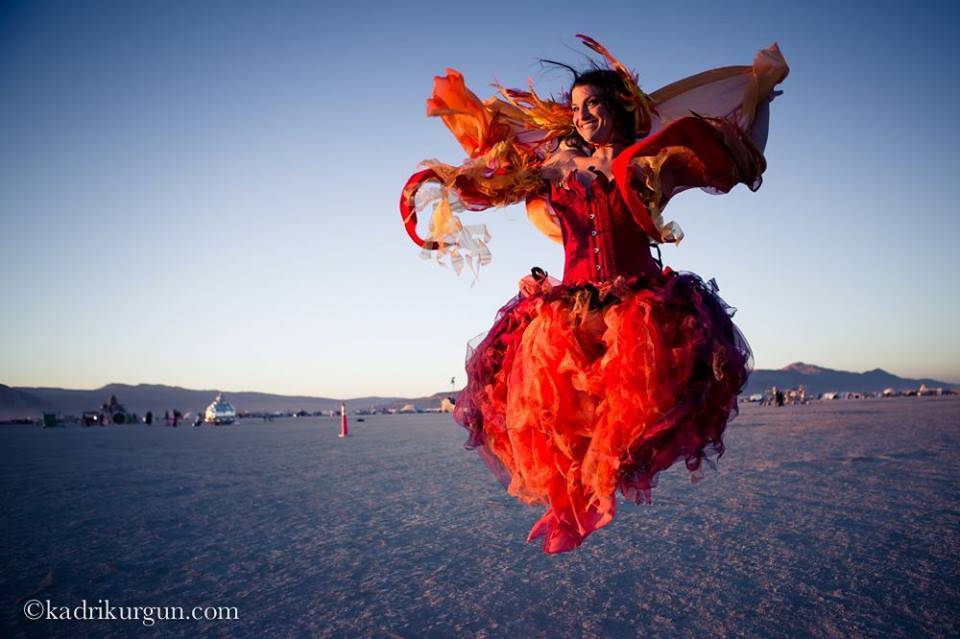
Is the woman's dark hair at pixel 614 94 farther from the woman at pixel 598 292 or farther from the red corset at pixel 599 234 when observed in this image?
the red corset at pixel 599 234

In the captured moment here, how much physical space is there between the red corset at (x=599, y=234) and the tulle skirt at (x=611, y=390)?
0.56 feet

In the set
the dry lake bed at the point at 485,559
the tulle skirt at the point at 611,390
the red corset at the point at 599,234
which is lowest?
the dry lake bed at the point at 485,559

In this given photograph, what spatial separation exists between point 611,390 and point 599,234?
0.64 meters

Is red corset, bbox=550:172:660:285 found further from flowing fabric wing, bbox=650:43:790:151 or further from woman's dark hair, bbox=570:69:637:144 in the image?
flowing fabric wing, bbox=650:43:790:151

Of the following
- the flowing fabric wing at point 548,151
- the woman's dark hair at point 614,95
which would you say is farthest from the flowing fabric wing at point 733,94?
the woman's dark hair at point 614,95

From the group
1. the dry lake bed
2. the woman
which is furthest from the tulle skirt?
the dry lake bed

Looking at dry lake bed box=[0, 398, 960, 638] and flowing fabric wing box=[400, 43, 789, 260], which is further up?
flowing fabric wing box=[400, 43, 789, 260]

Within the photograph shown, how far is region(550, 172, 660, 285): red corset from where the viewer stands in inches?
81.7

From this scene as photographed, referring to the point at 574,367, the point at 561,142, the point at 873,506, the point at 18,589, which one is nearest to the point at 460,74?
the point at 561,142

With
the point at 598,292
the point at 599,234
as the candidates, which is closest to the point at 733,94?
the point at 599,234

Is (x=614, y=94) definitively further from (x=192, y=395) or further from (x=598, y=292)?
(x=192, y=395)

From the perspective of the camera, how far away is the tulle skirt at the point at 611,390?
67.5 inches

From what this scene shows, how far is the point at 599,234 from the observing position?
82.4 inches

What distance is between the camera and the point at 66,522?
16.2ft
